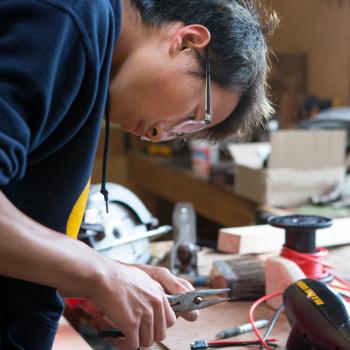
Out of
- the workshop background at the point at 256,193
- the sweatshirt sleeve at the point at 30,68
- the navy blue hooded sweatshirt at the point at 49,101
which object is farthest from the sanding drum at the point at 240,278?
the sweatshirt sleeve at the point at 30,68

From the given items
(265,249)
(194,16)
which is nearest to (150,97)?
(194,16)

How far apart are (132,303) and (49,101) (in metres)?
0.29

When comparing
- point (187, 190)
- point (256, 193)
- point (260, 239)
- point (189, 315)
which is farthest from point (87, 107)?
point (187, 190)

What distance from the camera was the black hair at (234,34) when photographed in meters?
0.87

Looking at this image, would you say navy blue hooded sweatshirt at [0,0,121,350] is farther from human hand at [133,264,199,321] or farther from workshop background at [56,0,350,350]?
workshop background at [56,0,350,350]

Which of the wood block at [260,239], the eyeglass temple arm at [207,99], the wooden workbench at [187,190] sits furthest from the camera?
the wooden workbench at [187,190]

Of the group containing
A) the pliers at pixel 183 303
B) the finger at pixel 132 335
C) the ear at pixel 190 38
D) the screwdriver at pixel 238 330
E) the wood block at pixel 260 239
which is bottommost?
the screwdriver at pixel 238 330

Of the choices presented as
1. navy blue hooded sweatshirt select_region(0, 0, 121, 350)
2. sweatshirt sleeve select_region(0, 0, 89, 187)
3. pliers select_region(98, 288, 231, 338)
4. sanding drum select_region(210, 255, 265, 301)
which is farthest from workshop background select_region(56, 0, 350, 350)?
sweatshirt sleeve select_region(0, 0, 89, 187)

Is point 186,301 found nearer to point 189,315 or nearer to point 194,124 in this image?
point 189,315

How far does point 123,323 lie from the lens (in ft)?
2.67

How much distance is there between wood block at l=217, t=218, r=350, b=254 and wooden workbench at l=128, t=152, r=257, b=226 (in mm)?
732

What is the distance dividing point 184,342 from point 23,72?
0.62 m

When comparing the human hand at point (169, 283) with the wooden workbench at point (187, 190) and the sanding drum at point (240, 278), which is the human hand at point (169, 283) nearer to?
the sanding drum at point (240, 278)

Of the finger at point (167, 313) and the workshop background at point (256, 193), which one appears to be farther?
the workshop background at point (256, 193)
